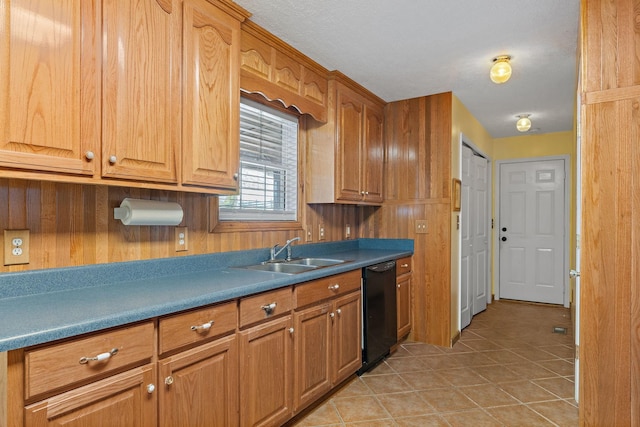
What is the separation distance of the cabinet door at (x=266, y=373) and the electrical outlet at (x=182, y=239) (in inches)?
25.4

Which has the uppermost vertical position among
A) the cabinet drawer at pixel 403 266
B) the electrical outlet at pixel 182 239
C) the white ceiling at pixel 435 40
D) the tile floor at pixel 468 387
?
the white ceiling at pixel 435 40

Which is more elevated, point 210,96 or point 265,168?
point 210,96

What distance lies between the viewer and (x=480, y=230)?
479 centimetres

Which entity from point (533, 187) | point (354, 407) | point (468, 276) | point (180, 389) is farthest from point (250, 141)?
point (533, 187)

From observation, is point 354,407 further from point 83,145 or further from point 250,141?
point 83,145

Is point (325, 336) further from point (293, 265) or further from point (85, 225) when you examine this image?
point (85, 225)

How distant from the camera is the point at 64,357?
45.1 inches

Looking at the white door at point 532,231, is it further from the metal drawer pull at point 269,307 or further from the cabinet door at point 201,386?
the cabinet door at point 201,386

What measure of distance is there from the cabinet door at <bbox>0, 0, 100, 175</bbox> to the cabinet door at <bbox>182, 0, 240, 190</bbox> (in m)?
0.44

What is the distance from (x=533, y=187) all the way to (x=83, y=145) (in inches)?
220

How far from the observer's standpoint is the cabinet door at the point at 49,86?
1.23m

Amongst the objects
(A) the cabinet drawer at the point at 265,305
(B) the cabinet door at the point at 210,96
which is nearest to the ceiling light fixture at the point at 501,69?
(B) the cabinet door at the point at 210,96

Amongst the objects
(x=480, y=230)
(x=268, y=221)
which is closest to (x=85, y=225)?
(x=268, y=221)

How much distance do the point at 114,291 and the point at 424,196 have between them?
2868mm
